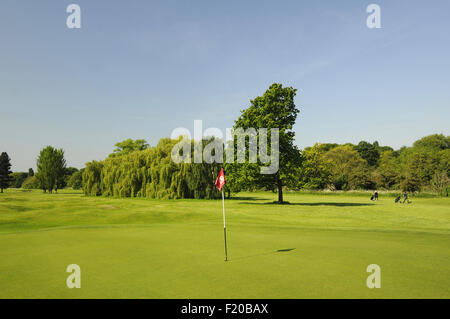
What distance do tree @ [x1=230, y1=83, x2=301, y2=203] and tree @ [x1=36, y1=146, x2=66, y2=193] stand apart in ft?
193

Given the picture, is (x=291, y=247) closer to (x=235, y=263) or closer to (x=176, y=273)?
(x=235, y=263)

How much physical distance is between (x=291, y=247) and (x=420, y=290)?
4.26 m

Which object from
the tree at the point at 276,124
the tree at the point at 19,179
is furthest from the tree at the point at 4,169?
the tree at the point at 276,124

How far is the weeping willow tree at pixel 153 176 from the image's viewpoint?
133 ft

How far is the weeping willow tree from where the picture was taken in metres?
40.7

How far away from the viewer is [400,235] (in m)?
12.0

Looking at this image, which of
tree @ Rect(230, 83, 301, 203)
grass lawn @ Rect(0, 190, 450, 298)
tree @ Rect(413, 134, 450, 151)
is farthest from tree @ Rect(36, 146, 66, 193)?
tree @ Rect(413, 134, 450, 151)

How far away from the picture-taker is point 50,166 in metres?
72.7

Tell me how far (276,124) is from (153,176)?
19.9 meters

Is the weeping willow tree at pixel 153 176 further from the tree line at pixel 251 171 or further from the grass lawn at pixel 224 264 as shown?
the grass lawn at pixel 224 264

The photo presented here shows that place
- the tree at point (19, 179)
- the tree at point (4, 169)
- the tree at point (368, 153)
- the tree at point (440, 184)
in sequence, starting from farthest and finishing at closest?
the tree at point (19, 179)
the tree at point (368, 153)
the tree at point (4, 169)
the tree at point (440, 184)

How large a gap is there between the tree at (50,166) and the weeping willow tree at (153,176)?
1046 inches

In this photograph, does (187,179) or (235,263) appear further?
(187,179)
